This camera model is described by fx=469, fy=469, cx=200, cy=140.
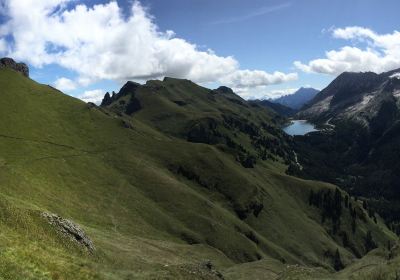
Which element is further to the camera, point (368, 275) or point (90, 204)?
point (90, 204)

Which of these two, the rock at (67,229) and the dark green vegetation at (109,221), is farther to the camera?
the rock at (67,229)

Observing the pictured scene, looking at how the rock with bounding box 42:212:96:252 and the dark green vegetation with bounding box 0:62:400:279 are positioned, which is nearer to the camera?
the dark green vegetation with bounding box 0:62:400:279

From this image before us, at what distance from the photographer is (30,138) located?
543ft

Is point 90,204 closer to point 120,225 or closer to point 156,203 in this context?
point 120,225

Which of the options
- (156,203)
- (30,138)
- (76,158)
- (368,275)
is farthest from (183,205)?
(368,275)

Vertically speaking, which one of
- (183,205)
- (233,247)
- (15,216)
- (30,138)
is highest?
(30,138)

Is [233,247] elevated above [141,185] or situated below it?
below

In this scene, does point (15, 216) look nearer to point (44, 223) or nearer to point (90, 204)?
point (44, 223)

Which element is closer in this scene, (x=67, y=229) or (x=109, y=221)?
(x=67, y=229)

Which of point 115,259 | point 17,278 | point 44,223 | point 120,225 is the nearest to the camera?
point 17,278

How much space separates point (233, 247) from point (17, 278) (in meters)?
138

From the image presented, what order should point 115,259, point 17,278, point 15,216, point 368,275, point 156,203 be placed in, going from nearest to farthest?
point 17,278
point 15,216
point 115,259
point 368,275
point 156,203

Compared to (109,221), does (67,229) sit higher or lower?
higher

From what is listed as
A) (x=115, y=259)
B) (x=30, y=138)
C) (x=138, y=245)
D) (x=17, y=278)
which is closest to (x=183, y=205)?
(x=30, y=138)
